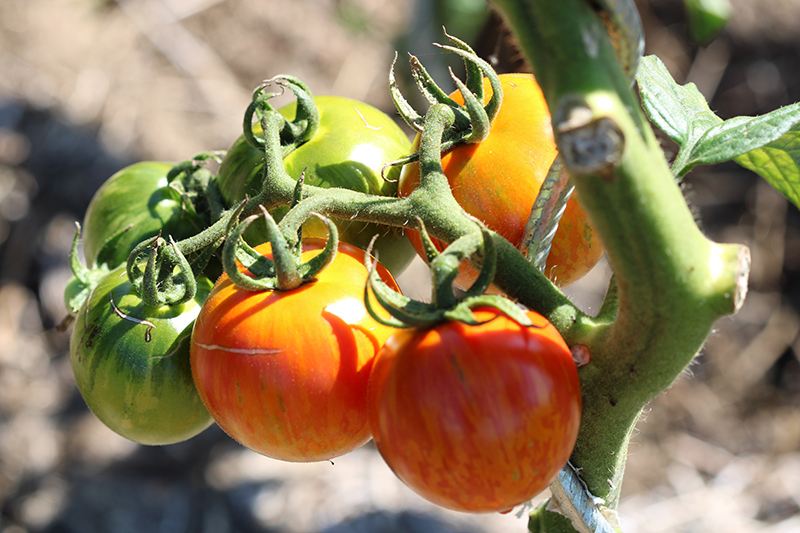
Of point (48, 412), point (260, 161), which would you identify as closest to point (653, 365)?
point (260, 161)

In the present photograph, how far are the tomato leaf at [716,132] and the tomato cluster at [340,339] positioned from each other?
0.60 ft

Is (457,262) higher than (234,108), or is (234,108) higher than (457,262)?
(457,262)

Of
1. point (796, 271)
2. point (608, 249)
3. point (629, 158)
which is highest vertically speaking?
point (629, 158)

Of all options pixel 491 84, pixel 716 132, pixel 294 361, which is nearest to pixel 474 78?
pixel 491 84

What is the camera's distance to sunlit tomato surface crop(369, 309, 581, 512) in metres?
0.63

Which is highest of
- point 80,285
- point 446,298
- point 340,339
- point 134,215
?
point 446,298

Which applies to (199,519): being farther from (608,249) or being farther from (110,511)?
(608,249)

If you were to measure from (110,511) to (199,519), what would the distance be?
38cm

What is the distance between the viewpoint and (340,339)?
2.45 ft

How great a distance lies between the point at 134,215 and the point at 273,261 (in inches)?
22.6

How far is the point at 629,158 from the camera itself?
20.4 inches

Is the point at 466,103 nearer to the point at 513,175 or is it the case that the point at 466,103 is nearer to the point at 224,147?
the point at 513,175

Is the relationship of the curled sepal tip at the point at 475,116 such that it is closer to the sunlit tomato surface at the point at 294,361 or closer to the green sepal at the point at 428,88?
the green sepal at the point at 428,88

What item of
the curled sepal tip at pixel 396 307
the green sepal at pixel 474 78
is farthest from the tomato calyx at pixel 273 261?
the green sepal at pixel 474 78
